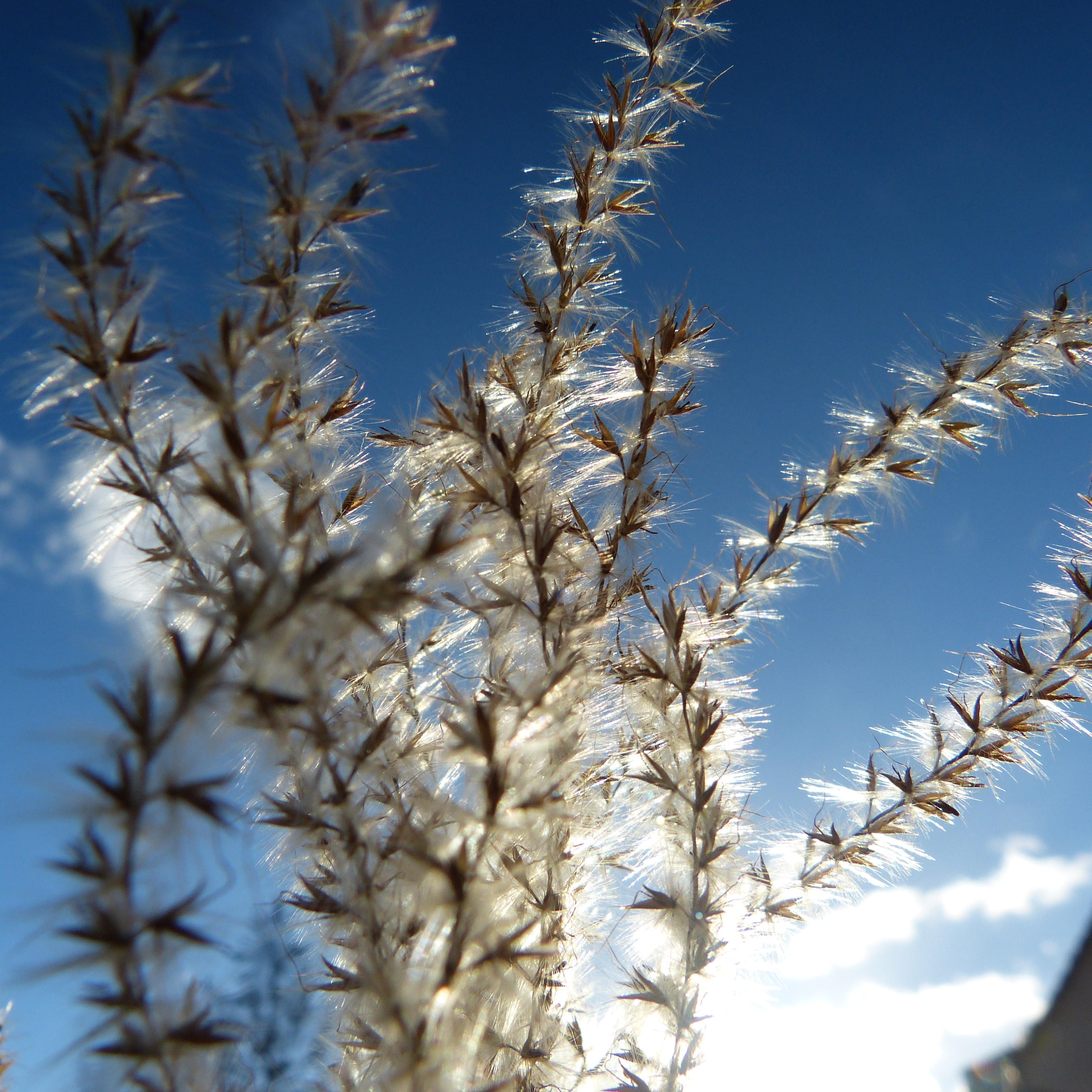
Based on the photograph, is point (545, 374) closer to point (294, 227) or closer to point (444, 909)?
point (294, 227)

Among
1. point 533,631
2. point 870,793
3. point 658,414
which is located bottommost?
point 870,793

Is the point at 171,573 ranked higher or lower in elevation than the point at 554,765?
higher

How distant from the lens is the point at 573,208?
1512 mm

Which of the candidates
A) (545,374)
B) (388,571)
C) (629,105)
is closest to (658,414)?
(545,374)

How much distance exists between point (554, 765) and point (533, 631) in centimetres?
23

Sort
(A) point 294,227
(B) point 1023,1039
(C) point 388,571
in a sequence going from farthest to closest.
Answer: (B) point 1023,1039, (A) point 294,227, (C) point 388,571

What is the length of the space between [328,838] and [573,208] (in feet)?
4.12

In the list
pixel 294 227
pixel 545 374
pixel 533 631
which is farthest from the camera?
pixel 545 374

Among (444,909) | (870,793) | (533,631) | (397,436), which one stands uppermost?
(397,436)

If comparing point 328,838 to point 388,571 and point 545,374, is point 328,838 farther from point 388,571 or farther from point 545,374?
point 545,374

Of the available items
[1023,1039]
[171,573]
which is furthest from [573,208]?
[1023,1039]

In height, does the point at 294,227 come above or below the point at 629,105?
below

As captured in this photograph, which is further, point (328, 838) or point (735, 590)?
point (735, 590)

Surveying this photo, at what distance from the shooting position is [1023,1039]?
13.3 feet
